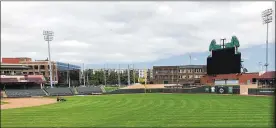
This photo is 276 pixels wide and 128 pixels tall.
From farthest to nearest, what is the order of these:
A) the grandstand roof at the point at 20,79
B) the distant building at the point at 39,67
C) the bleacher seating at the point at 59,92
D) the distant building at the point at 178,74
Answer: the distant building at the point at 178,74
the distant building at the point at 39,67
the grandstand roof at the point at 20,79
the bleacher seating at the point at 59,92

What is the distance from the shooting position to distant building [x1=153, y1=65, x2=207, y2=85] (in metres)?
120

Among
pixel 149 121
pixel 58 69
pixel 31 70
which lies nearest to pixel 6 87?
pixel 31 70

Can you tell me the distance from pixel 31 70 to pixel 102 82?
3822 centimetres

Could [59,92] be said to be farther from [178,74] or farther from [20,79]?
Result: [178,74]

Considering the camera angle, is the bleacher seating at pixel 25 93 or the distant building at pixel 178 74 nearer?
the bleacher seating at pixel 25 93

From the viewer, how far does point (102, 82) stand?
14550 cm

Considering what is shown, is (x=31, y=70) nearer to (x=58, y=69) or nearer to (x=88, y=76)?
(x=58, y=69)

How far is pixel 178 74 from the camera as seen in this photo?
12469 cm

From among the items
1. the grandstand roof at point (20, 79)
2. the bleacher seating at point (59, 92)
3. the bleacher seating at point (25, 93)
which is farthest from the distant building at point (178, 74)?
the bleacher seating at point (25, 93)

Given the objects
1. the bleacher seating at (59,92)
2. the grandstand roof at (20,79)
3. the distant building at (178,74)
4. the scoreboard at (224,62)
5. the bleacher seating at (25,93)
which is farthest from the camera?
the distant building at (178,74)

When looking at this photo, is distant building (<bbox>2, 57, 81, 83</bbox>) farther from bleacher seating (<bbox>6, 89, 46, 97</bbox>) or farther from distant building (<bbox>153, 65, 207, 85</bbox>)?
distant building (<bbox>153, 65, 207, 85</bbox>)

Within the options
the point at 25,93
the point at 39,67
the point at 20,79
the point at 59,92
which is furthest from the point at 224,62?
the point at 39,67

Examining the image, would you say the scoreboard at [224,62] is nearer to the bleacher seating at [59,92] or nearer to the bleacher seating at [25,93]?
the bleacher seating at [59,92]

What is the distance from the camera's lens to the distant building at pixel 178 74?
120 m
